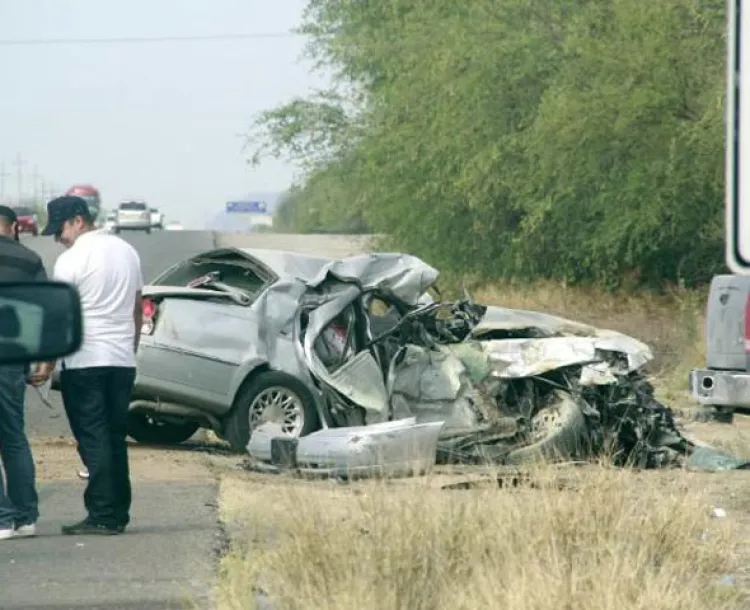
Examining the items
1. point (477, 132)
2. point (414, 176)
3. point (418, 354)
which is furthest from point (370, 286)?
point (414, 176)

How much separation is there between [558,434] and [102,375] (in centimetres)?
503

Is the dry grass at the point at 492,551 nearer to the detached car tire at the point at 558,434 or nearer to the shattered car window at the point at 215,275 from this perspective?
the detached car tire at the point at 558,434

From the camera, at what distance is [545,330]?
15.9 meters

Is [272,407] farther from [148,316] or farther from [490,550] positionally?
[490,550]

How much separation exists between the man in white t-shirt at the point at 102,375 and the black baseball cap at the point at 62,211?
9 centimetres

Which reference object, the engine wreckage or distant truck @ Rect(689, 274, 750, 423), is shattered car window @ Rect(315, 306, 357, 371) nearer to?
the engine wreckage

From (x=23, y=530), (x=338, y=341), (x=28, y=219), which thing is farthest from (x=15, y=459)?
(x=28, y=219)

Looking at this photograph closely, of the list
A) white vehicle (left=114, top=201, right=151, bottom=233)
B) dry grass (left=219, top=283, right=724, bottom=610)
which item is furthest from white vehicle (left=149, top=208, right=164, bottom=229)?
dry grass (left=219, top=283, right=724, bottom=610)

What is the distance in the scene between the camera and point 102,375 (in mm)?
10656

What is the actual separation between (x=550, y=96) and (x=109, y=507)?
60.9 ft

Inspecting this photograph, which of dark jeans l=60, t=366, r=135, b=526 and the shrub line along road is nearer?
the shrub line along road

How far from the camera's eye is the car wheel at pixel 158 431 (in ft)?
53.3

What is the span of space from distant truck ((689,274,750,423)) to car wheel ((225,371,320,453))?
307cm

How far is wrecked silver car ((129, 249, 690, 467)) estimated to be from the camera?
1497 centimetres
